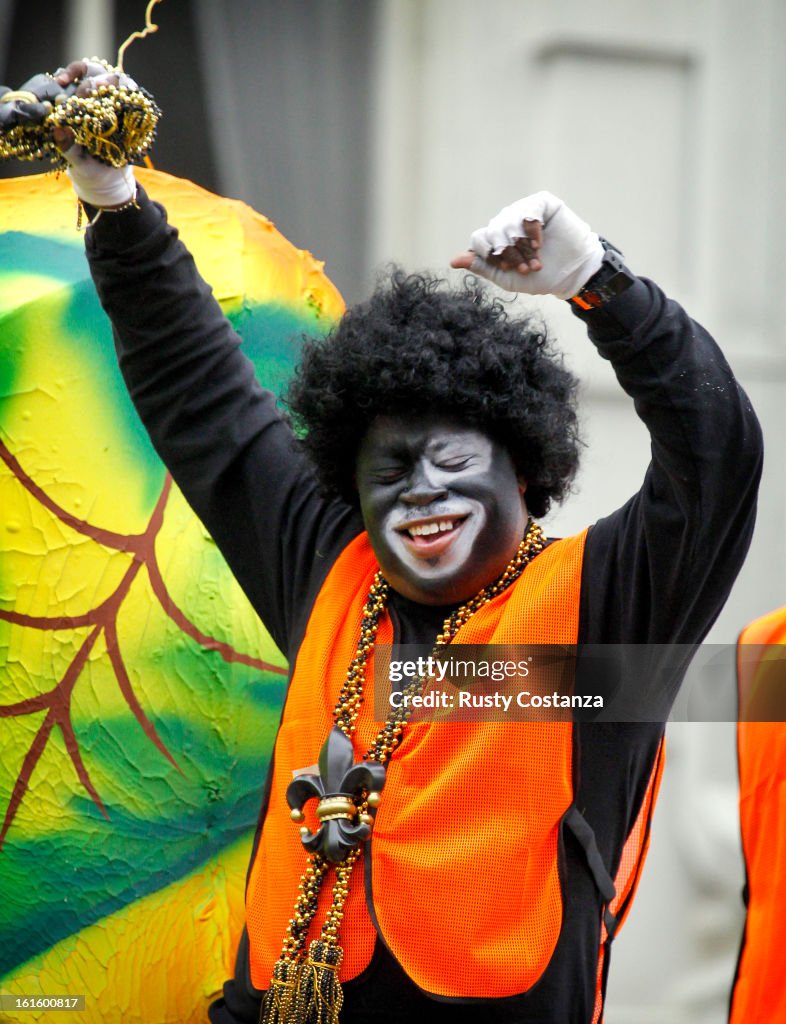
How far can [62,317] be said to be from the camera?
7.25ft

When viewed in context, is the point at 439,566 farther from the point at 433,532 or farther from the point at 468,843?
the point at 468,843

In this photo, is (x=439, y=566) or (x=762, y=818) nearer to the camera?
(x=439, y=566)

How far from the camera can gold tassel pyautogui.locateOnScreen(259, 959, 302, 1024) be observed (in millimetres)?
1750

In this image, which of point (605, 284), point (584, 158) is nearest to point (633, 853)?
point (605, 284)

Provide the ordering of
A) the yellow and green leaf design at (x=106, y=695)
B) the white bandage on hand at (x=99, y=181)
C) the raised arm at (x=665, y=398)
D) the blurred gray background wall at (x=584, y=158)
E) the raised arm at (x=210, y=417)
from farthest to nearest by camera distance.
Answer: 1. the blurred gray background wall at (x=584, y=158)
2. the yellow and green leaf design at (x=106, y=695)
3. the raised arm at (x=210, y=417)
4. the white bandage on hand at (x=99, y=181)
5. the raised arm at (x=665, y=398)

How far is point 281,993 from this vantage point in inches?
69.6

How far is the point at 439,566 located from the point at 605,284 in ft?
1.40

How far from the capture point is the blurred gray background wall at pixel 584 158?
3367 millimetres

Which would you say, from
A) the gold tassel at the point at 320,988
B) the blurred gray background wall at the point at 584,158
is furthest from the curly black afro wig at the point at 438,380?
the blurred gray background wall at the point at 584,158

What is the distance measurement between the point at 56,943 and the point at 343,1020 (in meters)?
0.60

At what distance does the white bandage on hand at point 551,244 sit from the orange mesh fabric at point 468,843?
14.1 inches

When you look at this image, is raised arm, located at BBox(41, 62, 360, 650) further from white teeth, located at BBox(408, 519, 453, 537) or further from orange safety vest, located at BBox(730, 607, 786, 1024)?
orange safety vest, located at BBox(730, 607, 786, 1024)

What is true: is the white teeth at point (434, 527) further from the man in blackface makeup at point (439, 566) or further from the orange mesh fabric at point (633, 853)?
the orange mesh fabric at point (633, 853)

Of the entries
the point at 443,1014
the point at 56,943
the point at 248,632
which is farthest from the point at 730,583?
the point at 56,943
